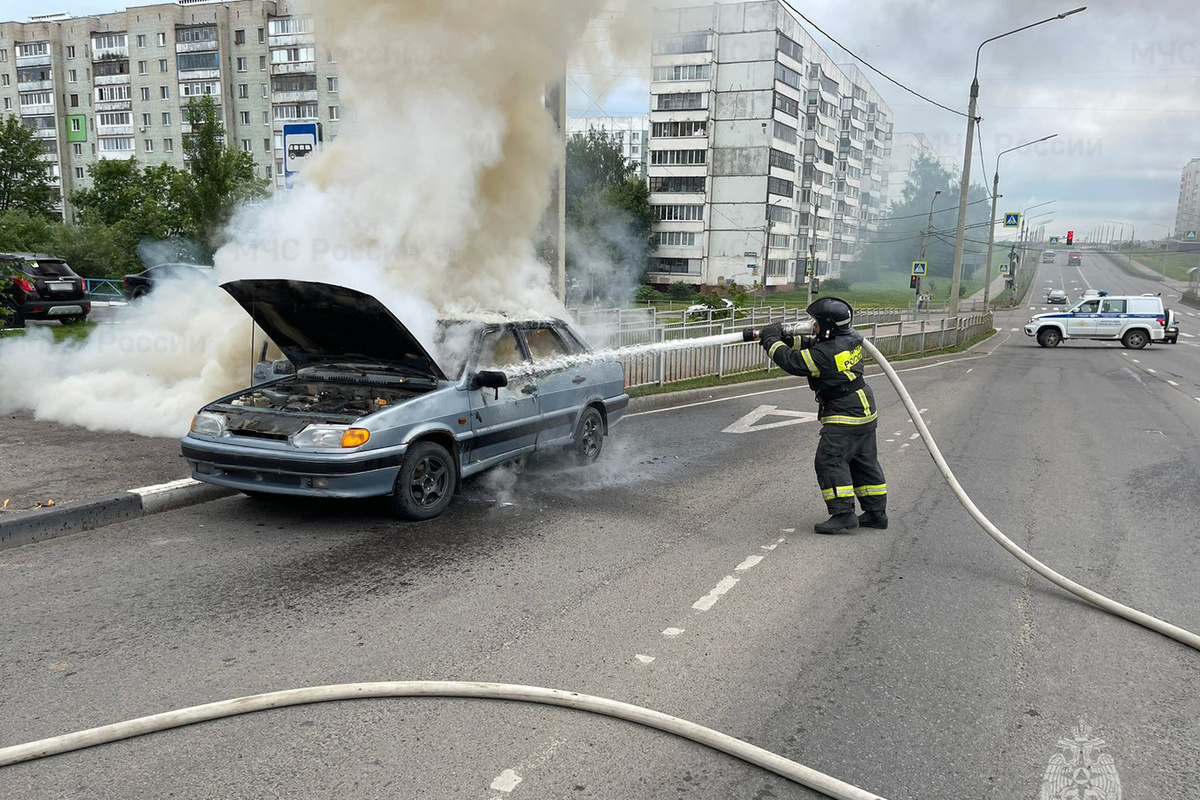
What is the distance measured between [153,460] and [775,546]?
528 centimetres

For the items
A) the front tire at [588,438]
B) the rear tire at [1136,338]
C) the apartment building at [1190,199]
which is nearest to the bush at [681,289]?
the rear tire at [1136,338]

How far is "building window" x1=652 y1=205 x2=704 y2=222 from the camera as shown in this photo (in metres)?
57.4

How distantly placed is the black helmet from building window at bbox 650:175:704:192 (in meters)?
53.5

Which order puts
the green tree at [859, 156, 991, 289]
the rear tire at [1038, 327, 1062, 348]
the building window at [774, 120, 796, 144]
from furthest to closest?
the green tree at [859, 156, 991, 289], the building window at [774, 120, 796, 144], the rear tire at [1038, 327, 1062, 348]

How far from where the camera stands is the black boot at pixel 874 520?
580 centimetres

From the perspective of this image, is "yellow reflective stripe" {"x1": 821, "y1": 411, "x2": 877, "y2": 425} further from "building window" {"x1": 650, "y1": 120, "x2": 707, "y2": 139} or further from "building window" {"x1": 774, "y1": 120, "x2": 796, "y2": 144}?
"building window" {"x1": 650, "y1": 120, "x2": 707, "y2": 139}

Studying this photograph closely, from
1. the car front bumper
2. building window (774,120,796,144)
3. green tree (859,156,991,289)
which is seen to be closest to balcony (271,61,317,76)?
building window (774,120,796,144)

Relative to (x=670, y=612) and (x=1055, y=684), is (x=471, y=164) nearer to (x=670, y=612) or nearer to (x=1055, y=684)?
(x=670, y=612)

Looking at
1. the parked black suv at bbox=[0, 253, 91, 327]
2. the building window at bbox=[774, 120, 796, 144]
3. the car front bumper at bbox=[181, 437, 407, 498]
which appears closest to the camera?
the car front bumper at bbox=[181, 437, 407, 498]

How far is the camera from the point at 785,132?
57.3 metres

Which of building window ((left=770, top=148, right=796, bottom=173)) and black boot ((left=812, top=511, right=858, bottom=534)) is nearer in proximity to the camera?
black boot ((left=812, top=511, right=858, bottom=534))

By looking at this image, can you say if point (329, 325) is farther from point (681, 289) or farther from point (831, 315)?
point (681, 289)

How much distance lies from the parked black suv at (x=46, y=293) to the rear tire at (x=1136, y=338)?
30.5 m

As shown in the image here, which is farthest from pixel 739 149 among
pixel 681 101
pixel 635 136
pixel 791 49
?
pixel 635 136
